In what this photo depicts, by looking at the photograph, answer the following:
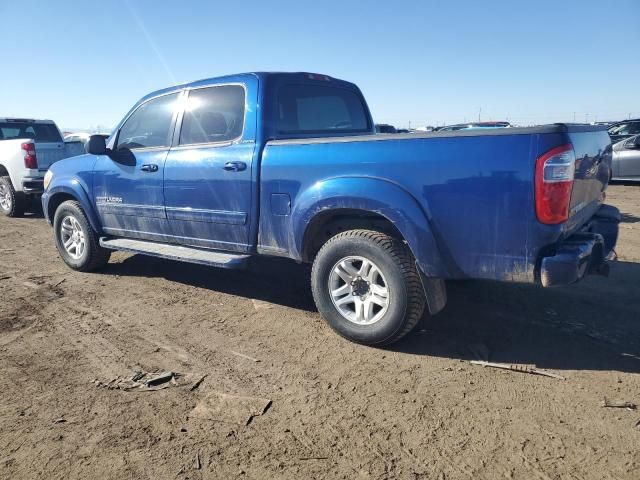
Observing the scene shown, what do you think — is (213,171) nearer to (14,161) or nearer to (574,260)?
(574,260)

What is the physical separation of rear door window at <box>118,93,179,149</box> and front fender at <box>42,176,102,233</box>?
0.71m

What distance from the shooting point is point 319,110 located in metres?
4.71

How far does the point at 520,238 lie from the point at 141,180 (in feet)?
11.7

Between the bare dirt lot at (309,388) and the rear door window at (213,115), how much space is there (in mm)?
1524

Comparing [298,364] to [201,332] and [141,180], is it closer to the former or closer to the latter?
[201,332]

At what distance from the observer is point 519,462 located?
2277 mm

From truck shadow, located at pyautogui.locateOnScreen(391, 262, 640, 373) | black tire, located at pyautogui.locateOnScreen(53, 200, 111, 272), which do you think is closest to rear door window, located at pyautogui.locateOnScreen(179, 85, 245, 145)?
black tire, located at pyautogui.locateOnScreen(53, 200, 111, 272)

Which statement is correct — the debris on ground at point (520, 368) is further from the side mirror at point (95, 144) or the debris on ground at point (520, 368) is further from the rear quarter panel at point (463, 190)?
the side mirror at point (95, 144)

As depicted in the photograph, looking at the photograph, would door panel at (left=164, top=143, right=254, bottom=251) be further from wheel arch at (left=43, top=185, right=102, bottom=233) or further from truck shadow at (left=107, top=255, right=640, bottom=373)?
wheel arch at (left=43, top=185, right=102, bottom=233)

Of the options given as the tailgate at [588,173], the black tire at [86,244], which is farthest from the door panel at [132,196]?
the tailgate at [588,173]

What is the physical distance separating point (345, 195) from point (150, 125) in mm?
2610

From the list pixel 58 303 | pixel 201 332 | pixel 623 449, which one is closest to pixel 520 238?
pixel 623 449

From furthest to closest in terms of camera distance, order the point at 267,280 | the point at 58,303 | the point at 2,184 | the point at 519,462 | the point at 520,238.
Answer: the point at 2,184 < the point at 267,280 < the point at 58,303 < the point at 520,238 < the point at 519,462

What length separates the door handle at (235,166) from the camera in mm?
3981
